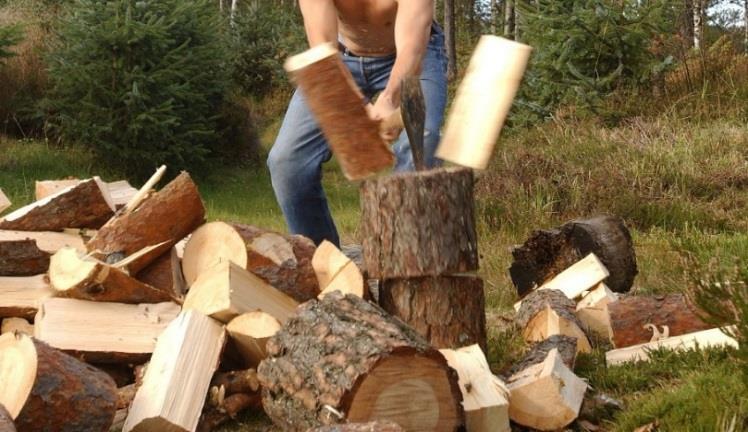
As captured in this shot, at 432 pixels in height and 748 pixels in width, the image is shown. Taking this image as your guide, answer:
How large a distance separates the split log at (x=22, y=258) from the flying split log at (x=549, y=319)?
205cm

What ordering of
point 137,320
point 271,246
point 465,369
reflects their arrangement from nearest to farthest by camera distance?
point 465,369
point 137,320
point 271,246

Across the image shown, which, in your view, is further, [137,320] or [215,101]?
[215,101]

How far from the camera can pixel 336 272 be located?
11.3 feet

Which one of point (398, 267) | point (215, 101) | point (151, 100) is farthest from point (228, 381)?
point (215, 101)

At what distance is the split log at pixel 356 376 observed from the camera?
2.51m

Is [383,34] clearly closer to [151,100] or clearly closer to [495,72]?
[495,72]

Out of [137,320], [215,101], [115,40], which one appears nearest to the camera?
[137,320]

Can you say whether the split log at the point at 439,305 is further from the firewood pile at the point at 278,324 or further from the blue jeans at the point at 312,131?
the blue jeans at the point at 312,131

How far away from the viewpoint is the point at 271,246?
354 centimetres

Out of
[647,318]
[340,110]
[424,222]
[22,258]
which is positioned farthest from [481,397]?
[22,258]

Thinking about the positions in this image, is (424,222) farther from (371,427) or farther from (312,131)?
(312,131)

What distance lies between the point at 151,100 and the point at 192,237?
268 inches

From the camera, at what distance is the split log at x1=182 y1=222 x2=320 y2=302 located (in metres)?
3.48

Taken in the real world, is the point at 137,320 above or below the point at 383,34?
below
